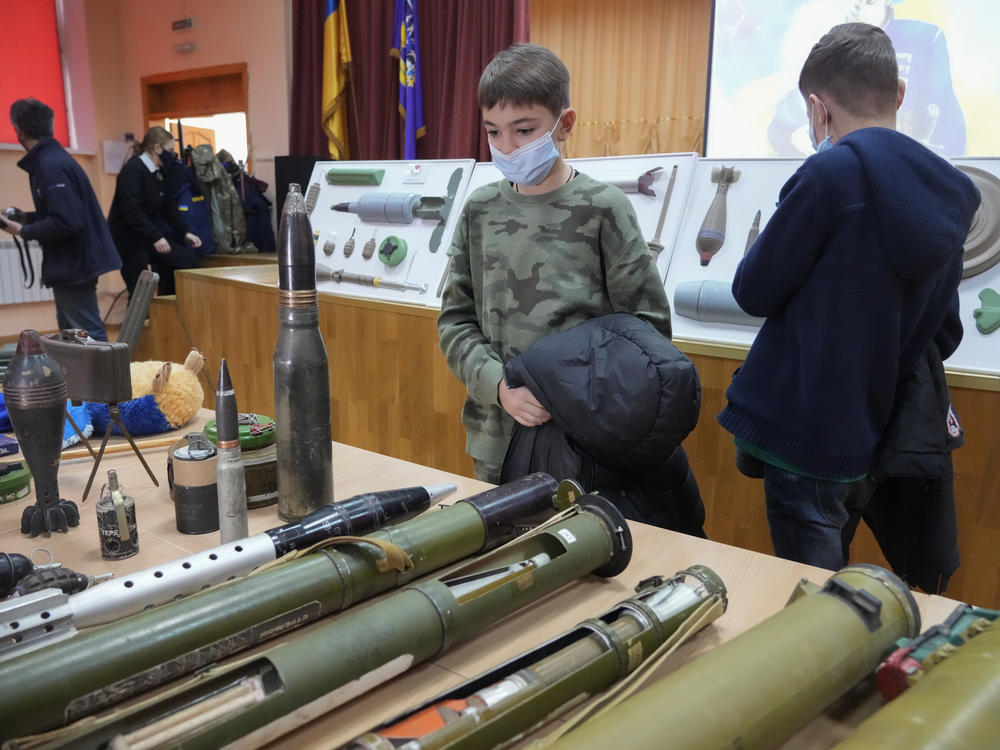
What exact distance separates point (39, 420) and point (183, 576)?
39 cm

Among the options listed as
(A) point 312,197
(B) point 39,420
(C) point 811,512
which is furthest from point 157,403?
(A) point 312,197

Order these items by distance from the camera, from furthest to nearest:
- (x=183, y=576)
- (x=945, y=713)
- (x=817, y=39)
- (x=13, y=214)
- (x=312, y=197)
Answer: (x=13, y=214), (x=817, y=39), (x=312, y=197), (x=183, y=576), (x=945, y=713)

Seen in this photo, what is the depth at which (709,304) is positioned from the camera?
220cm

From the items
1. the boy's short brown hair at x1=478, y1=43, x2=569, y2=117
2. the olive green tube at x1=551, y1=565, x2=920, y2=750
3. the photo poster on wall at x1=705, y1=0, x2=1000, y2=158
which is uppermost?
the photo poster on wall at x1=705, y1=0, x2=1000, y2=158

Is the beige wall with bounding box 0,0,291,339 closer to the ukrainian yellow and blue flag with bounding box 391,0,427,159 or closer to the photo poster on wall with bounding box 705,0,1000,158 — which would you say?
the ukrainian yellow and blue flag with bounding box 391,0,427,159

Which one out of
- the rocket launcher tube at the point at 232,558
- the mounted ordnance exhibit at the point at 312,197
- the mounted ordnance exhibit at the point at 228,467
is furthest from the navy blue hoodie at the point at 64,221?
the rocket launcher tube at the point at 232,558

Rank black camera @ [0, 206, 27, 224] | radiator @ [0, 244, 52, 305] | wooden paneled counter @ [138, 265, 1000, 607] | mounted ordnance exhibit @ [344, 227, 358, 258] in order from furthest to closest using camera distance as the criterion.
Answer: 1. radiator @ [0, 244, 52, 305]
2. black camera @ [0, 206, 27, 224]
3. mounted ordnance exhibit @ [344, 227, 358, 258]
4. wooden paneled counter @ [138, 265, 1000, 607]

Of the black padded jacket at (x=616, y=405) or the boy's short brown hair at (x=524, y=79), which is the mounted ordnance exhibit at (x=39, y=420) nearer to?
the black padded jacket at (x=616, y=405)

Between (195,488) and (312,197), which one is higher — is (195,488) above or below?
below

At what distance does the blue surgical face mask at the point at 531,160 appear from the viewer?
5.01 feet

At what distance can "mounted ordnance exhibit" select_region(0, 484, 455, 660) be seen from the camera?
0.72 m

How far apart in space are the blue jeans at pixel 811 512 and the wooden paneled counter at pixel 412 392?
542mm

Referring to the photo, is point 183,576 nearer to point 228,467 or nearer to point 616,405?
point 228,467

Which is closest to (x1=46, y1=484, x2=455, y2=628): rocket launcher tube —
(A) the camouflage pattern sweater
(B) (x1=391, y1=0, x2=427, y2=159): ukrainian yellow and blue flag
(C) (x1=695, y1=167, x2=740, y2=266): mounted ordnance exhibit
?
(A) the camouflage pattern sweater
